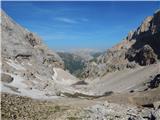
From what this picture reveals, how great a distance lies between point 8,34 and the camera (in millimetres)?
180750

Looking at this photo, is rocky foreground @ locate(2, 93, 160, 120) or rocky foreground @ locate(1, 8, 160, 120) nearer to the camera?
rocky foreground @ locate(2, 93, 160, 120)

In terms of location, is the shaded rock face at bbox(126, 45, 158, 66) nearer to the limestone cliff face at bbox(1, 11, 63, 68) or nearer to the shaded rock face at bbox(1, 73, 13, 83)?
the limestone cliff face at bbox(1, 11, 63, 68)

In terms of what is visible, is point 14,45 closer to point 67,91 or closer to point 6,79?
point 67,91

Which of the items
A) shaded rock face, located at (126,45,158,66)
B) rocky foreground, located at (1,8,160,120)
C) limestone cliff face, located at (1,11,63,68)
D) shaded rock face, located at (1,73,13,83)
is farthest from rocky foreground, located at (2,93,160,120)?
shaded rock face, located at (126,45,158,66)

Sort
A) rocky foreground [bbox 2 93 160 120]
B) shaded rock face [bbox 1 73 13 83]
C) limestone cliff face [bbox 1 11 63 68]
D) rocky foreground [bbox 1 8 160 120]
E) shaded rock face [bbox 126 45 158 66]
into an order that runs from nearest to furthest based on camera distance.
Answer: rocky foreground [bbox 2 93 160 120], rocky foreground [bbox 1 8 160 120], shaded rock face [bbox 1 73 13 83], limestone cliff face [bbox 1 11 63 68], shaded rock face [bbox 126 45 158 66]

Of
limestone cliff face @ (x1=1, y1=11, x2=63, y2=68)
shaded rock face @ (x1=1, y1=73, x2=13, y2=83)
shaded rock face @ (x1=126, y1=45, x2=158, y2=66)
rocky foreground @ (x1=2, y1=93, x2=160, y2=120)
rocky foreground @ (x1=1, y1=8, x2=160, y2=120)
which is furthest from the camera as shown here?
shaded rock face @ (x1=126, y1=45, x2=158, y2=66)

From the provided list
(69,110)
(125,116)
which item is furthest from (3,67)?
(125,116)

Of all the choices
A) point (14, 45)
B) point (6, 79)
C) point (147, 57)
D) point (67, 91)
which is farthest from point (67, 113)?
point (147, 57)

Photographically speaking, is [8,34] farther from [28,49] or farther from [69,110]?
[69,110]

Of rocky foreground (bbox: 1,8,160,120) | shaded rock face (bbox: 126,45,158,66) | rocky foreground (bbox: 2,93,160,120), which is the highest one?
shaded rock face (bbox: 126,45,158,66)

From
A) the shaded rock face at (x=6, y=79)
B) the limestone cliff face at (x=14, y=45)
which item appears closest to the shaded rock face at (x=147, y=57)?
the limestone cliff face at (x=14, y=45)

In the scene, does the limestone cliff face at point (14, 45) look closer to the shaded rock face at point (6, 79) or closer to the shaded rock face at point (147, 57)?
the shaded rock face at point (6, 79)

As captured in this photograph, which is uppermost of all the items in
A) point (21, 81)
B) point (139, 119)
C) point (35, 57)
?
point (35, 57)

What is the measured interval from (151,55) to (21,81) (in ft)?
306
